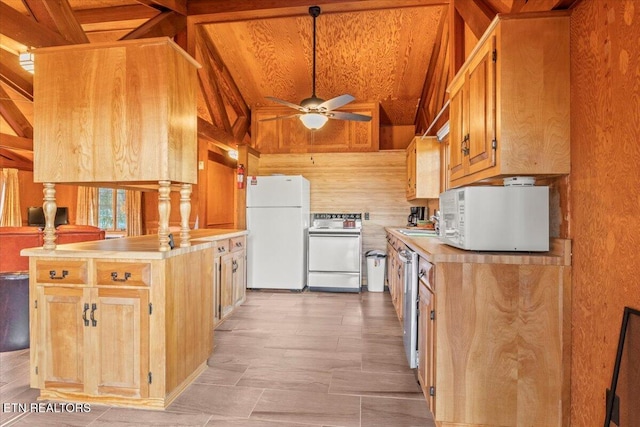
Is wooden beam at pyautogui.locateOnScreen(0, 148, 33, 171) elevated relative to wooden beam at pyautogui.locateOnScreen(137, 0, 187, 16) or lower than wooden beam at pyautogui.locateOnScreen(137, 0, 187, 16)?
lower

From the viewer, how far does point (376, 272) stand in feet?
16.3

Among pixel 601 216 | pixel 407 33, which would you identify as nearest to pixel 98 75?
pixel 601 216

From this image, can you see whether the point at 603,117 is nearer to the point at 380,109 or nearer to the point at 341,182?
the point at 341,182

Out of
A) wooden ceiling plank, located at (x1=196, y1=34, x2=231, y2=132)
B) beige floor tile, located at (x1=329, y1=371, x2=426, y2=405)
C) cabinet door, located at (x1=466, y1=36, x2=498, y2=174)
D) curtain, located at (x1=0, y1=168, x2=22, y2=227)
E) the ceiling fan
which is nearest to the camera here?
cabinet door, located at (x1=466, y1=36, x2=498, y2=174)

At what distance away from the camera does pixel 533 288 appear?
1.67 metres

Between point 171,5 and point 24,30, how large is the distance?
150 cm

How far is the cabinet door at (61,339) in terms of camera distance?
2.00 meters

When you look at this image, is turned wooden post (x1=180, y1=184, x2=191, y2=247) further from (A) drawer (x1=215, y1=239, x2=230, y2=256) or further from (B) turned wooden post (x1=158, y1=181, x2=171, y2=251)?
(A) drawer (x1=215, y1=239, x2=230, y2=256)

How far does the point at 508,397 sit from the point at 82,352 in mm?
2350

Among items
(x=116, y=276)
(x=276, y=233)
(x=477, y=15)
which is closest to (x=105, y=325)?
(x=116, y=276)

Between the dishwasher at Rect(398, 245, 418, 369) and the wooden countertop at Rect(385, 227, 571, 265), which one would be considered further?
the dishwasher at Rect(398, 245, 418, 369)

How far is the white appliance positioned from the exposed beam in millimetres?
2021

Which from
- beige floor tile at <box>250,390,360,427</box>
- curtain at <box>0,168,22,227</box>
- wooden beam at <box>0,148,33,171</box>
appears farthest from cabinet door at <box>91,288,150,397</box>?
wooden beam at <box>0,148,33,171</box>

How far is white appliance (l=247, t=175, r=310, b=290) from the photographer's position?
484cm
